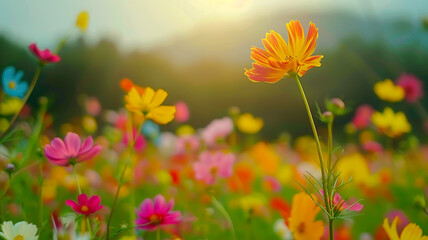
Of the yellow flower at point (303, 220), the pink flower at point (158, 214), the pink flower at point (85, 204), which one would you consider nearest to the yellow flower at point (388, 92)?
the yellow flower at point (303, 220)

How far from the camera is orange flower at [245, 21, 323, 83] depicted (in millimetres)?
465

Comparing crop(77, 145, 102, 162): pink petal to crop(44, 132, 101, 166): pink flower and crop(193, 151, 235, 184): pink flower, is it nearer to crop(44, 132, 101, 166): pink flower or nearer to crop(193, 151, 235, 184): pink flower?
crop(44, 132, 101, 166): pink flower

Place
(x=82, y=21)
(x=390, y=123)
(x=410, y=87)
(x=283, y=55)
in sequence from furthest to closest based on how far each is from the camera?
(x=410, y=87), (x=390, y=123), (x=82, y=21), (x=283, y=55)

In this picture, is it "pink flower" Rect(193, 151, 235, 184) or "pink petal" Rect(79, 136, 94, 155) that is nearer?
"pink petal" Rect(79, 136, 94, 155)

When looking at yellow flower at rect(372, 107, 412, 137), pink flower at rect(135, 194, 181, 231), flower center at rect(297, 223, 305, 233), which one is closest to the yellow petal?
pink flower at rect(135, 194, 181, 231)

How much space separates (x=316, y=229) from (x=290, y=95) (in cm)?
390

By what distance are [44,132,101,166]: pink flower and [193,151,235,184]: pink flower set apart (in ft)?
1.09

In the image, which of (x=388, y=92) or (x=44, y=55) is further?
(x=388, y=92)

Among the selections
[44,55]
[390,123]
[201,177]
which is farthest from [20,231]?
[390,123]

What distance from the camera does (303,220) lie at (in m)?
0.58

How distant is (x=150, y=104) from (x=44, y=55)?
227 millimetres

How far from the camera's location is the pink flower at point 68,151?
522mm

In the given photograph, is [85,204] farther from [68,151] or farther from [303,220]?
[303,220]

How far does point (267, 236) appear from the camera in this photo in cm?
119
